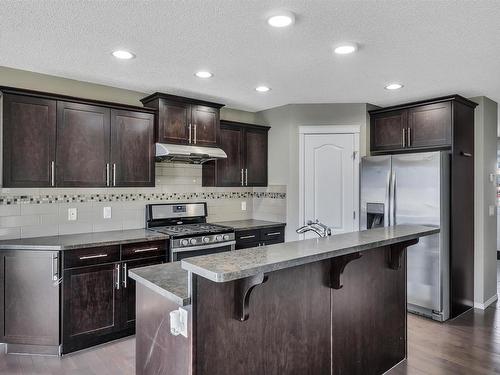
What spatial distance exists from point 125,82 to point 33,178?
1.24 m

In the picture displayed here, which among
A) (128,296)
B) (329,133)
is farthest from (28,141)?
(329,133)

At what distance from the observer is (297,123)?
4.51m

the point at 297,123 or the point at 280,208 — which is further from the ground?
the point at 297,123

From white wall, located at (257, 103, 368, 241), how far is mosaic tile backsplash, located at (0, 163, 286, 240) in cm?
15

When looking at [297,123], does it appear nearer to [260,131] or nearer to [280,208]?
[260,131]

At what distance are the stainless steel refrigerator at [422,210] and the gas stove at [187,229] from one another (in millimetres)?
1798

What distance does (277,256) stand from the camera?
1.71 meters

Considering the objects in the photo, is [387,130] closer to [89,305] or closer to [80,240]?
[80,240]

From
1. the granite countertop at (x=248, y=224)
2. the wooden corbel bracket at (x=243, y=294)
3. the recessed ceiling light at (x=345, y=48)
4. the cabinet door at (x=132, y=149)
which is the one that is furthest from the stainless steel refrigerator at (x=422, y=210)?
the wooden corbel bracket at (x=243, y=294)

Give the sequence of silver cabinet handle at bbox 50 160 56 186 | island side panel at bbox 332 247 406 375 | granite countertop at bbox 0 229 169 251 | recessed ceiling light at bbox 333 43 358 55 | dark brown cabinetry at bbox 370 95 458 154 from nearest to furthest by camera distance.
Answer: island side panel at bbox 332 247 406 375
recessed ceiling light at bbox 333 43 358 55
granite countertop at bbox 0 229 169 251
silver cabinet handle at bbox 50 160 56 186
dark brown cabinetry at bbox 370 95 458 154

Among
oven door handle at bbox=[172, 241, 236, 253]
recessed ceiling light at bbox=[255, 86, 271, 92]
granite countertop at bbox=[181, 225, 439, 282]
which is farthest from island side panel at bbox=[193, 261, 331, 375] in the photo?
recessed ceiling light at bbox=[255, 86, 271, 92]

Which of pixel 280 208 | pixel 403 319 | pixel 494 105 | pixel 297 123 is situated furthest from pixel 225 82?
pixel 494 105

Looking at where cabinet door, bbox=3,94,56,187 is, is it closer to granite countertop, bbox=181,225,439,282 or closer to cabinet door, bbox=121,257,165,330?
cabinet door, bbox=121,257,165,330

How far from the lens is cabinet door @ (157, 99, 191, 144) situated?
3771 mm
